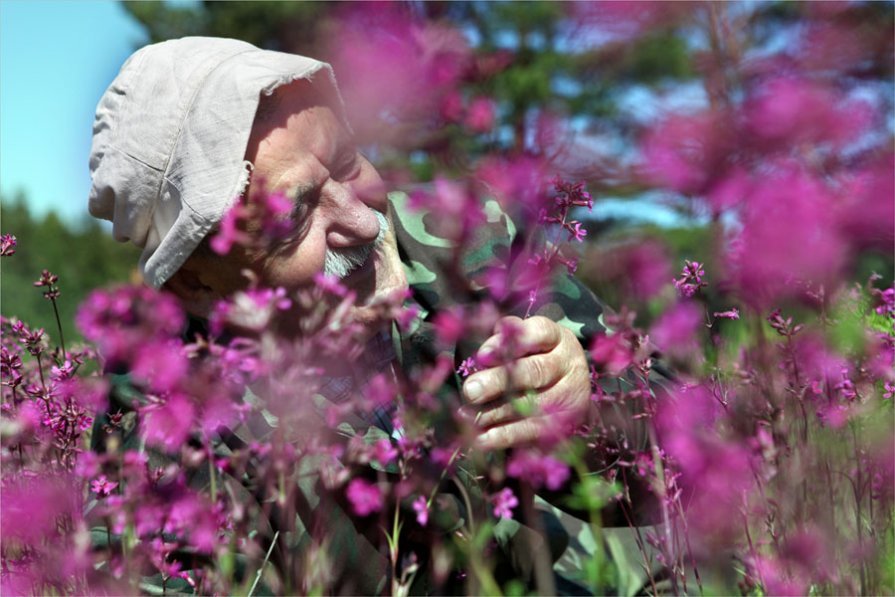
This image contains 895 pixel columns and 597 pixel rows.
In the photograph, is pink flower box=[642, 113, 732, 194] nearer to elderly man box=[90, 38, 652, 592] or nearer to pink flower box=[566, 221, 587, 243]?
elderly man box=[90, 38, 652, 592]

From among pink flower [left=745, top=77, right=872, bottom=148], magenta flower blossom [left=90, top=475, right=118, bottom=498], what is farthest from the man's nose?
pink flower [left=745, top=77, right=872, bottom=148]

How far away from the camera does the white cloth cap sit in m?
2.14

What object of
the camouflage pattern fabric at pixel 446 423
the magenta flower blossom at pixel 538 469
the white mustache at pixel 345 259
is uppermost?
the magenta flower blossom at pixel 538 469

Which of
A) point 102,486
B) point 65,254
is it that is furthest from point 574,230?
point 65,254

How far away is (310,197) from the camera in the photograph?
2219 millimetres

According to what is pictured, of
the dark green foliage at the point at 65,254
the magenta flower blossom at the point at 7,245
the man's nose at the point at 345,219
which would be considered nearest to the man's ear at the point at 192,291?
the man's nose at the point at 345,219

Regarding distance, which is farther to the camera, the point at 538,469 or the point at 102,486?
the point at 102,486

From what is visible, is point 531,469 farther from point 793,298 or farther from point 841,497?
point 841,497

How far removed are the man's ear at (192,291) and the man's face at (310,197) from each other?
44mm

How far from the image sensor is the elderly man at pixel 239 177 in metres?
2.12

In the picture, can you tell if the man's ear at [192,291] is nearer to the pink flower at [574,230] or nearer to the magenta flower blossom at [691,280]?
the pink flower at [574,230]

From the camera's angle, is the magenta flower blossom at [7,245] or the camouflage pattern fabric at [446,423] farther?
the camouflage pattern fabric at [446,423]

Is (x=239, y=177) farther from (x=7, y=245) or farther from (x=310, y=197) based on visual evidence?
(x=7, y=245)

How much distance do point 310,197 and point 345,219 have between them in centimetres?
11
